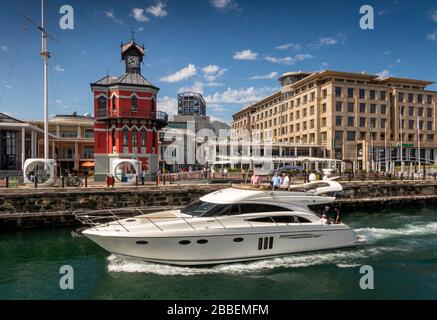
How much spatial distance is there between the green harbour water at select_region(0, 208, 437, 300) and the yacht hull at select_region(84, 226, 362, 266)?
33 cm

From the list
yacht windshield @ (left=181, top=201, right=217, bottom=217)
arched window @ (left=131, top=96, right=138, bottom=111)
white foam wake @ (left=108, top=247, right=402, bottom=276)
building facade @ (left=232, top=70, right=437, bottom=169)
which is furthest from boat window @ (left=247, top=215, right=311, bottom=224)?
building facade @ (left=232, top=70, right=437, bottom=169)

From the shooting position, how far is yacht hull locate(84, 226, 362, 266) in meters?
11.0

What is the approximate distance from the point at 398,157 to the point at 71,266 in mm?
65186

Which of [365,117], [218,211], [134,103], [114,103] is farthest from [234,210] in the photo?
[365,117]

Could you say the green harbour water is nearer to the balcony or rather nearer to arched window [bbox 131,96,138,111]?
the balcony

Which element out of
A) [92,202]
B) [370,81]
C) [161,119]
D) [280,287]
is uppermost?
[370,81]

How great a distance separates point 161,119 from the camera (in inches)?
1309

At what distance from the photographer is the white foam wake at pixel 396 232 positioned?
1595cm

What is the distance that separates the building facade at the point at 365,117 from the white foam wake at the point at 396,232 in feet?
139

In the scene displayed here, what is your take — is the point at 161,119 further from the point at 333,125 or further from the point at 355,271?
the point at 333,125

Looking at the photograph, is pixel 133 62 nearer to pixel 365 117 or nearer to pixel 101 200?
pixel 101 200

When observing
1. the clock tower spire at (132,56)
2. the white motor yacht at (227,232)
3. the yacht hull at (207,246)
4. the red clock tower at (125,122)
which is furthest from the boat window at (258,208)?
the clock tower spire at (132,56)
